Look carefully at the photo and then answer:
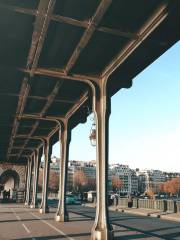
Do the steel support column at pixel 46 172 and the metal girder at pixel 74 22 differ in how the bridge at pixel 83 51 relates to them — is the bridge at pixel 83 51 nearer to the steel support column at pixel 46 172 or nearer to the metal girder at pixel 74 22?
the metal girder at pixel 74 22

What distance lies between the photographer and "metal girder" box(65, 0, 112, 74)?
10.3 metres

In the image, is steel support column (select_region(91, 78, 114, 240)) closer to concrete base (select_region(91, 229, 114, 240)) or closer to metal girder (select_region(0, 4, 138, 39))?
concrete base (select_region(91, 229, 114, 240))

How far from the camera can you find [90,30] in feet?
38.4

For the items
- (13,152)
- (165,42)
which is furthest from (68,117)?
(13,152)

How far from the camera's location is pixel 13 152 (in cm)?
4831

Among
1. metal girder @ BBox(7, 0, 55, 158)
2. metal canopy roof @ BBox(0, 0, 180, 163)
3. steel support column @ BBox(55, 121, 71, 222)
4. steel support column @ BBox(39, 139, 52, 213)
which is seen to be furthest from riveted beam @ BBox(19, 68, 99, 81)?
steel support column @ BBox(39, 139, 52, 213)

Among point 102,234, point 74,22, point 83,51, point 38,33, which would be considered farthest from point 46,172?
point 74,22

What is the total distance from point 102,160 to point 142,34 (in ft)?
20.1

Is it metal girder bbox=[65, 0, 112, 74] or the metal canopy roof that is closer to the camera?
metal girder bbox=[65, 0, 112, 74]

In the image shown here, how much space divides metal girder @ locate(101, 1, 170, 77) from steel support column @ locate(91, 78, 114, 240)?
3.59ft

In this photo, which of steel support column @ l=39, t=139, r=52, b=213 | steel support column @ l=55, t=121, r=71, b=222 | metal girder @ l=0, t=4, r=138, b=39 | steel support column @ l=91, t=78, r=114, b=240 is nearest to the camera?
metal girder @ l=0, t=4, r=138, b=39

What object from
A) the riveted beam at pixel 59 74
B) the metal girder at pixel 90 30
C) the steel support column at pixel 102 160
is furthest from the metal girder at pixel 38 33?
the steel support column at pixel 102 160

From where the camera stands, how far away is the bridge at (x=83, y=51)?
35.3 ft

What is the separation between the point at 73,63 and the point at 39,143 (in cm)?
2530
